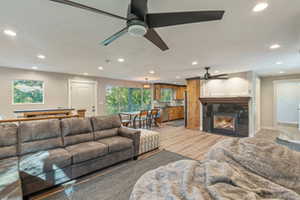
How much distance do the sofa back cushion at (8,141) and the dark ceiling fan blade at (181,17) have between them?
294 centimetres

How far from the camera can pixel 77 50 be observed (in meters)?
3.16

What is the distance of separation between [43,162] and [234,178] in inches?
100

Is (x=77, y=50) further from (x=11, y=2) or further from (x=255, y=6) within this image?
(x=255, y=6)

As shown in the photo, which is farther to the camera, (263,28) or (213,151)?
(263,28)

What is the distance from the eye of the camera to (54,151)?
2379mm

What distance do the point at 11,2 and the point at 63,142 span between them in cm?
230

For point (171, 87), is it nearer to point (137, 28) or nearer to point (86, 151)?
point (86, 151)

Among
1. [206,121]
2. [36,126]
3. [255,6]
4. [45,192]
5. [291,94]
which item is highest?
[255,6]

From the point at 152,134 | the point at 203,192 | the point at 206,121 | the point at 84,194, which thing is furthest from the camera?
the point at 206,121

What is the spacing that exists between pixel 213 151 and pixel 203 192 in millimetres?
717

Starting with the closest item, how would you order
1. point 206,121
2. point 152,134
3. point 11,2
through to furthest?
point 11,2, point 152,134, point 206,121

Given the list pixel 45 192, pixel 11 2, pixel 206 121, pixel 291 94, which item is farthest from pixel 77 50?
pixel 291 94

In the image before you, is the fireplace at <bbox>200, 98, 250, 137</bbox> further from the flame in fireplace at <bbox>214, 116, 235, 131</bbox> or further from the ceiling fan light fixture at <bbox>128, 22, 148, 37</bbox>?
the ceiling fan light fixture at <bbox>128, 22, 148, 37</bbox>

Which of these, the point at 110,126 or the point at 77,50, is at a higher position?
the point at 77,50
